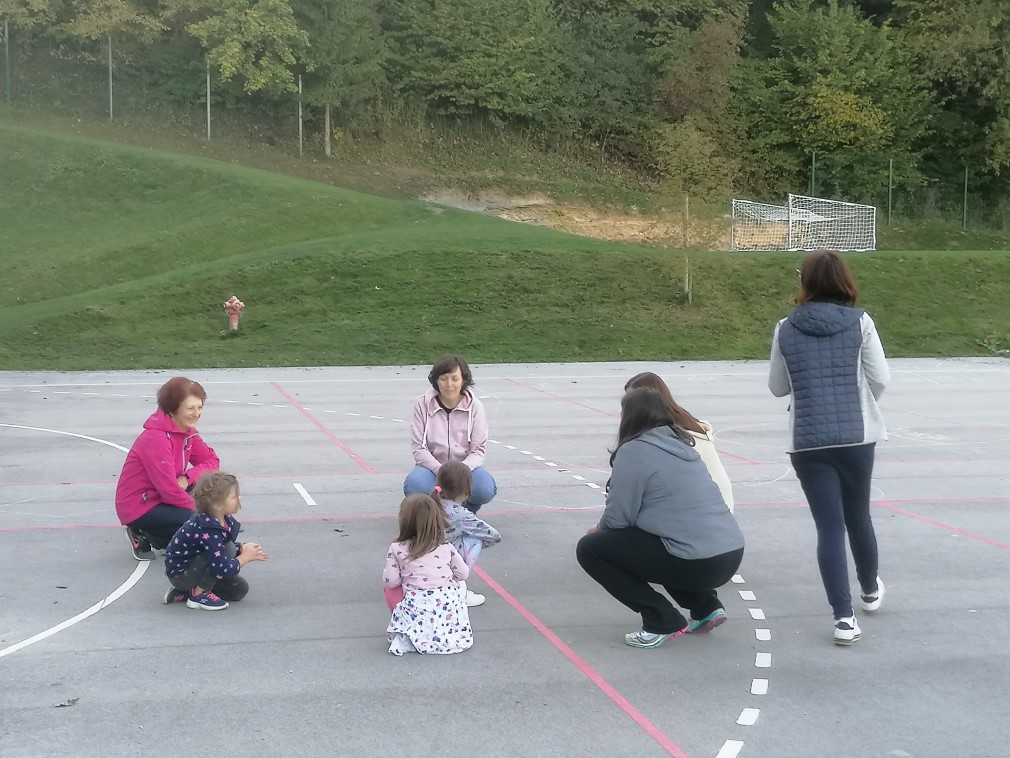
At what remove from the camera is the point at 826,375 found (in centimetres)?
575

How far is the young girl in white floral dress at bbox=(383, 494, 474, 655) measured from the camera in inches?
221

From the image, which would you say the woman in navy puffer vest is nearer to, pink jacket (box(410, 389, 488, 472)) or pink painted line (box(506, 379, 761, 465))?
pink jacket (box(410, 389, 488, 472))

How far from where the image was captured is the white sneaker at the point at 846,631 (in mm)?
5691

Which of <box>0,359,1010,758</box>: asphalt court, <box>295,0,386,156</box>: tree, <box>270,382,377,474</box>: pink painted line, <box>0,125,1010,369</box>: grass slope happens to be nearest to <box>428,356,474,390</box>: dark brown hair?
<box>0,359,1010,758</box>: asphalt court

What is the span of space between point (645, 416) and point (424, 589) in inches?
54.0

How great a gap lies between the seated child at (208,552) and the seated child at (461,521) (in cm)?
107

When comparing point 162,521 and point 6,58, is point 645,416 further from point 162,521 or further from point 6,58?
point 6,58

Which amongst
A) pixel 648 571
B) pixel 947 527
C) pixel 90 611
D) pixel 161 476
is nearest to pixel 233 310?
pixel 161 476

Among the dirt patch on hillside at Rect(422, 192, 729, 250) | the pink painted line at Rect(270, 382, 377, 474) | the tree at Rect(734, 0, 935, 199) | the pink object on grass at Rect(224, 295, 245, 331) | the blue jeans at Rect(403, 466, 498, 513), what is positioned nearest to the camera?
the blue jeans at Rect(403, 466, 498, 513)

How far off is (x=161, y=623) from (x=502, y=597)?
187cm

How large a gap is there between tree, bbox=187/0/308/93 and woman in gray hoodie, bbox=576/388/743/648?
39485 millimetres

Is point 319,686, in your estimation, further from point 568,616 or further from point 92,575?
point 92,575

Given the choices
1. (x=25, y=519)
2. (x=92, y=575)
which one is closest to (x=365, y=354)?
(x=25, y=519)

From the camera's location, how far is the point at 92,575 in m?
6.96
